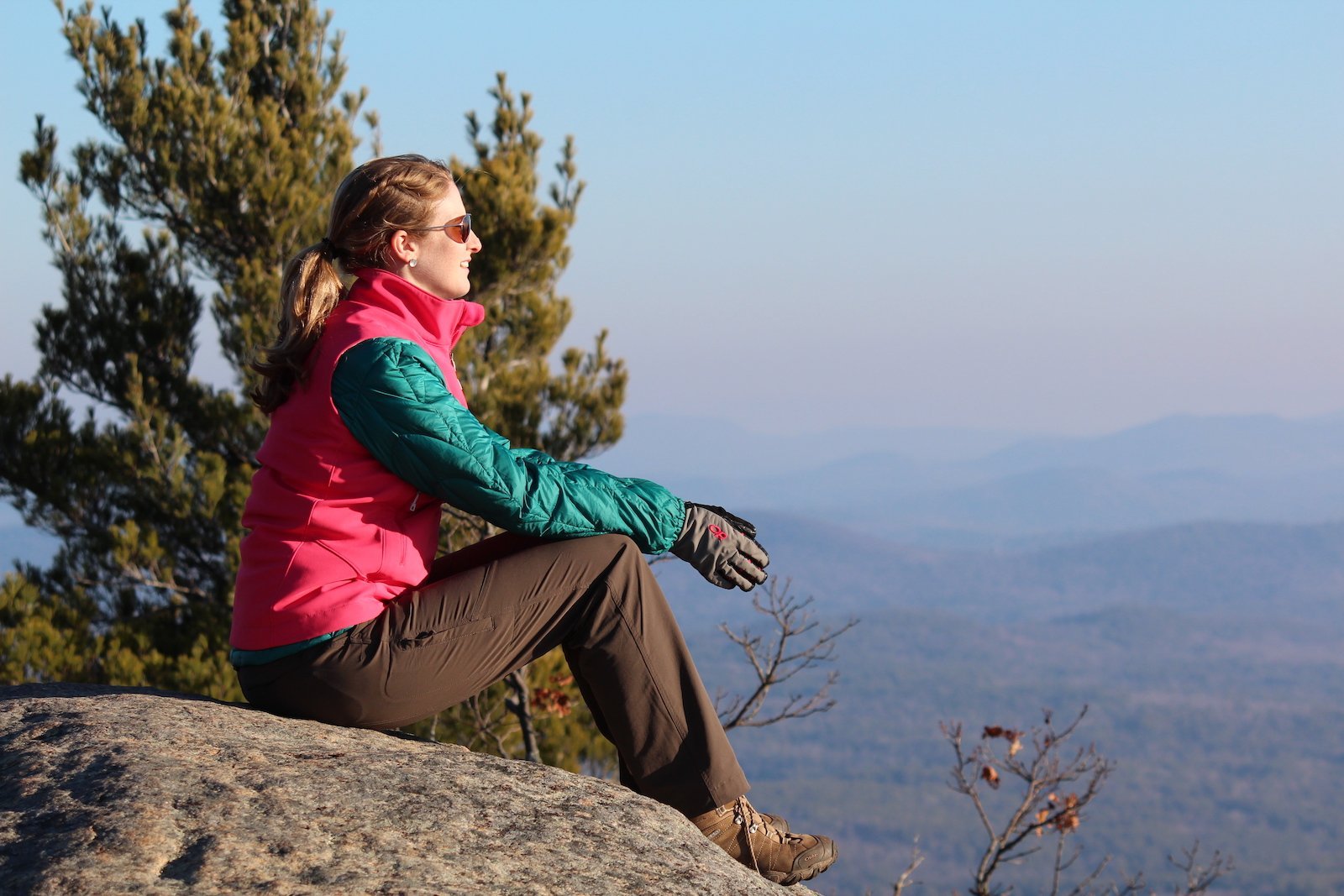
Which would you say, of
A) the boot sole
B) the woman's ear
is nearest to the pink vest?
the woman's ear

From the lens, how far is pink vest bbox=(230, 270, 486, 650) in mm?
3100

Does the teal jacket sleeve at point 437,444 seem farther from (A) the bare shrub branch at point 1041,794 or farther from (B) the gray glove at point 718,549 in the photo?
(A) the bare shrub branch at point 1041,794

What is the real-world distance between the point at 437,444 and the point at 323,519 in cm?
36

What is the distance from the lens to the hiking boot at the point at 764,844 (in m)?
3.42

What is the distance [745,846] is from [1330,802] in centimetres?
21963

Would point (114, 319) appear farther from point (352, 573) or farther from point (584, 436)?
point (352, 573)

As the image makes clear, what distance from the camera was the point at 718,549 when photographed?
135 inches

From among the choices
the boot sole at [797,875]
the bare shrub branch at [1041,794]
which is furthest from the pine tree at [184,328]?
the boot sole at [797,875]

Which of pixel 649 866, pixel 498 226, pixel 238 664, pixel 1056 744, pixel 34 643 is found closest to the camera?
pixel 649 866

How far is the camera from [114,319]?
11.1 meters

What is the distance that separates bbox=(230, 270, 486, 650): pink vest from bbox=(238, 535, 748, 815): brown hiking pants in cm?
10

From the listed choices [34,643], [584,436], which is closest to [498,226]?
[584,436]

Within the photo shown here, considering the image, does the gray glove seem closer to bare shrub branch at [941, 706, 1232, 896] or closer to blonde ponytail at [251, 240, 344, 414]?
blonde ponytail at [251, 240, 344, 414]

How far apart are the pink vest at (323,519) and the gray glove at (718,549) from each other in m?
0.72
